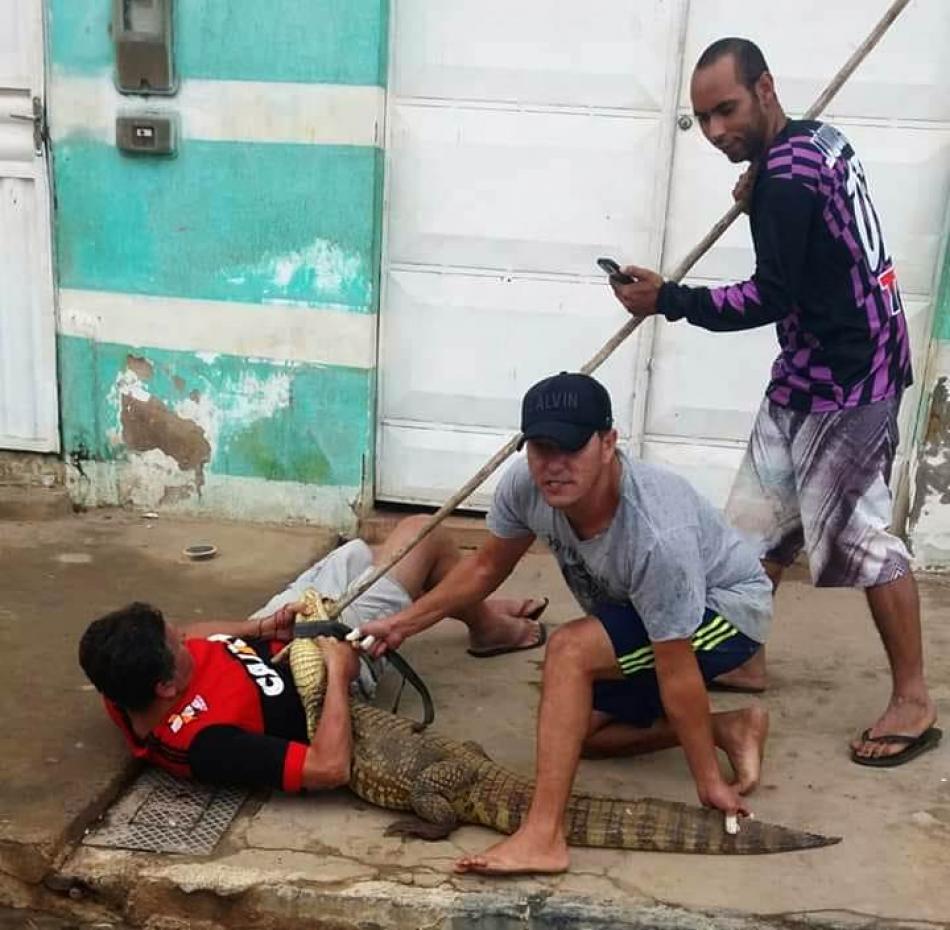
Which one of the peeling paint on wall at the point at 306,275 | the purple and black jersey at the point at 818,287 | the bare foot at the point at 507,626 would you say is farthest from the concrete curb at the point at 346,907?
the peeling paint on wall at the point at 306,275

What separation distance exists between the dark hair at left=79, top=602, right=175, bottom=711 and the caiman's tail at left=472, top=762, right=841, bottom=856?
0.82 m

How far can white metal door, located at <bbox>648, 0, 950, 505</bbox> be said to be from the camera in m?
3.88

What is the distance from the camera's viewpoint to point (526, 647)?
351 centimetres

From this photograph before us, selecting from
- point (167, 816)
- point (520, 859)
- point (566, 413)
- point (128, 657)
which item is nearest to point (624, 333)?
point (566, 413)

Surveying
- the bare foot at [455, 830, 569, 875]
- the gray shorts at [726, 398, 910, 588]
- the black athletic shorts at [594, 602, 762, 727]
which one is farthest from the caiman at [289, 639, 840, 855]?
the gray shorts at [726, 398, 910, 588]

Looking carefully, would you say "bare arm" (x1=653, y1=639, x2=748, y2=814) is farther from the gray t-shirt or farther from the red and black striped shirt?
the red and black striped shirt

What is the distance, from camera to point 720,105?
8.54ft

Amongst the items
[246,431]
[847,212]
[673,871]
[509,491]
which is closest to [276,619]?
[509,491]

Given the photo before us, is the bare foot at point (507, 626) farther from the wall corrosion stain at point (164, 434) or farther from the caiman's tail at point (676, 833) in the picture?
the wall corrosion stain at point (164, 434)

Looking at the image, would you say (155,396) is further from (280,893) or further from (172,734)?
(280,893)

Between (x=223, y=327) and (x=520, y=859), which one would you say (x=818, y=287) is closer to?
(x=520, y=859)

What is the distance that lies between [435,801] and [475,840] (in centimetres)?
13

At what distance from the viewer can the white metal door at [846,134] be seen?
12.7ft

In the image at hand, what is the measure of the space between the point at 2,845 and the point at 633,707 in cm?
153
